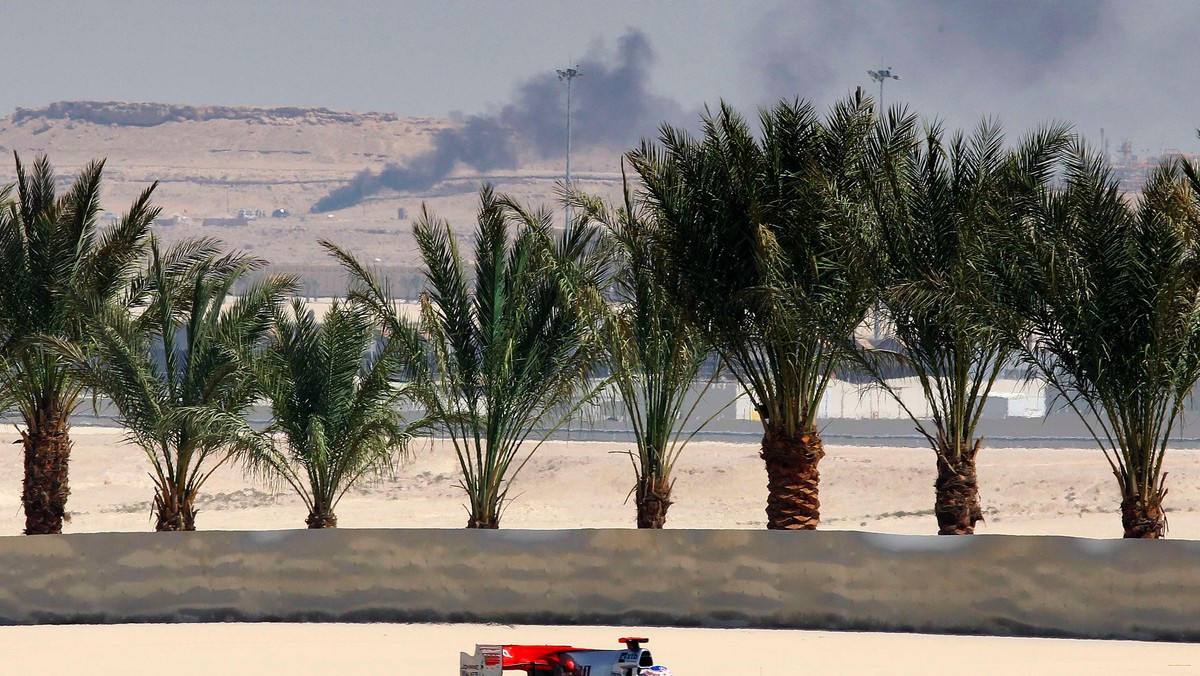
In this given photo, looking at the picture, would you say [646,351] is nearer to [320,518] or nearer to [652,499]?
[652,499]

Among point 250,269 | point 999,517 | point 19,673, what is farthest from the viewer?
point 999,517

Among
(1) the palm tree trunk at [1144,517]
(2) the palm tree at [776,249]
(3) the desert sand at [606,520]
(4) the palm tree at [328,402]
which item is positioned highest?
(2) the palm tree at [776,249]

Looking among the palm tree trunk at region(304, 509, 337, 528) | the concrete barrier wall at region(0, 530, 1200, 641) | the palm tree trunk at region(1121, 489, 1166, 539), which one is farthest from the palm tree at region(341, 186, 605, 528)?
the palm tree trunk at region(1121, 489, 1166, 539)

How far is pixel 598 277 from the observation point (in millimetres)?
18500

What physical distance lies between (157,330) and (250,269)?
2.10 m

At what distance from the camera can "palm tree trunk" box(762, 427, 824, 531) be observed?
17109 millimetres

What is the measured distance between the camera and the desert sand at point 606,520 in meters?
13.8

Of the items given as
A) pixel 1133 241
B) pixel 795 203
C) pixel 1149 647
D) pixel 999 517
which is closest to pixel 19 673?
pixel 795 203

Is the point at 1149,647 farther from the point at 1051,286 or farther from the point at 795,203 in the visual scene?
the point at 795,203

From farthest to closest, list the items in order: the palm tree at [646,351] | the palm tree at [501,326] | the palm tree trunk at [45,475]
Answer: the palm tree trunk at [45,475] < the palm tree at [501,326] < the palm tree at [646,351]

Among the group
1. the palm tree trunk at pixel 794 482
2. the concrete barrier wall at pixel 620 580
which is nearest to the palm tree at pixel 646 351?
the palm tree trunk at pixel 794 482

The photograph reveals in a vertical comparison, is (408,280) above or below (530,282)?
above

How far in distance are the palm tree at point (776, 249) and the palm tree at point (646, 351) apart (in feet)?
2.31

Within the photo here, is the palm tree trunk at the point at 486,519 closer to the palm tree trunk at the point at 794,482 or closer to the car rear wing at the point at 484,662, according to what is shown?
the palm tree trunk at the point at 794,482
